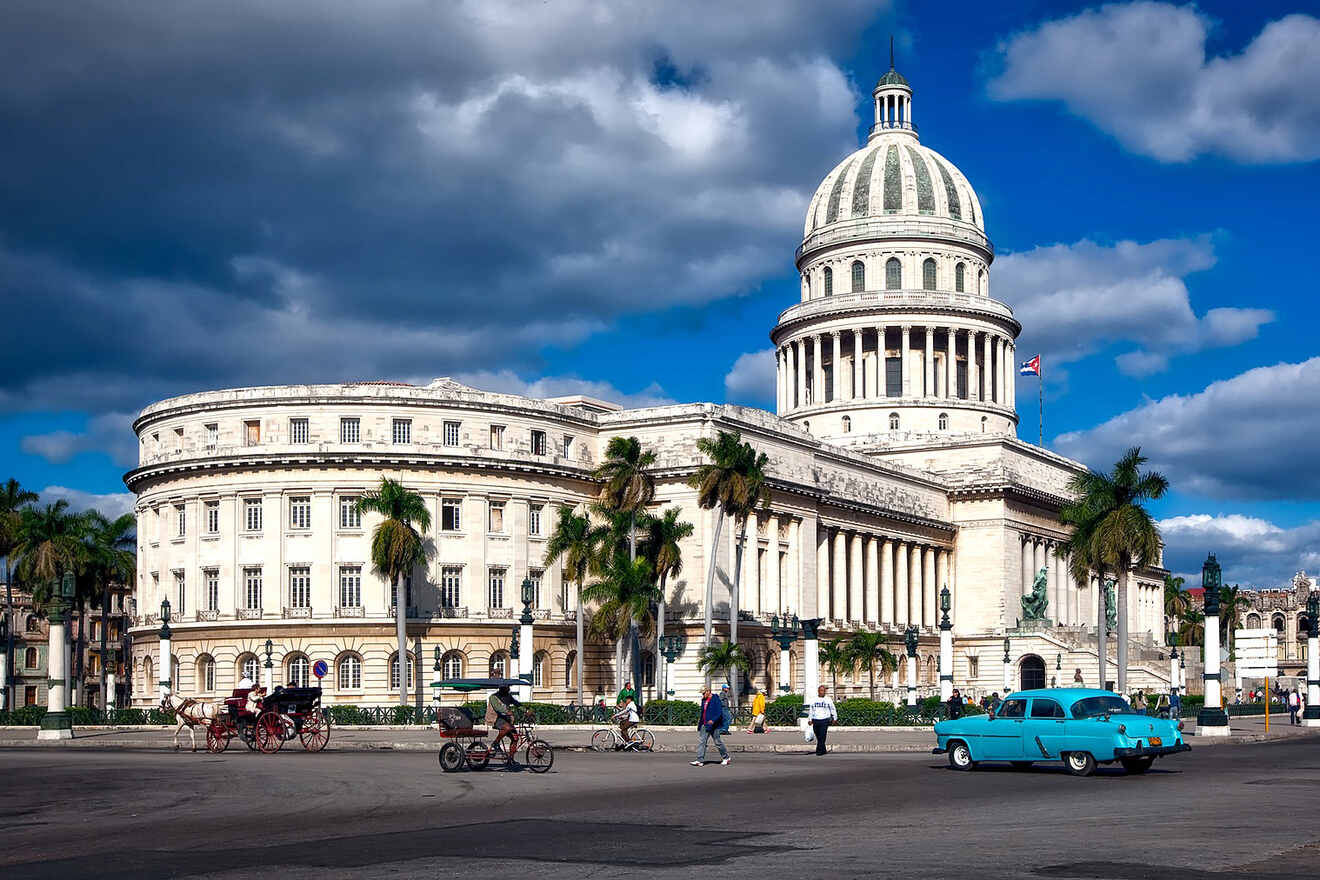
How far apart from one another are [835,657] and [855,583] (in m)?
14.9

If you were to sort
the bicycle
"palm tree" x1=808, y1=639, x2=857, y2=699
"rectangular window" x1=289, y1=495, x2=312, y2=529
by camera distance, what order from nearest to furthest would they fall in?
the bicycle, "rectangular window" x1=289, y1=495, x2=312, y2=529, "palm tree" x1=808, y1=639, x2=857, y2=699

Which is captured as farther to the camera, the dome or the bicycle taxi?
the dome

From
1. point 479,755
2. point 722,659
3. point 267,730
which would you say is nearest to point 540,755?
Answer: point 479,755

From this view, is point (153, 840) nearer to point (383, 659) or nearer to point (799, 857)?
point (799, 857)

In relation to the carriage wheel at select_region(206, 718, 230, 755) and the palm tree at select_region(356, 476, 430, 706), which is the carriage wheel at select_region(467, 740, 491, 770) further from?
the palm tree at select_region(356, 476, 430, 706)

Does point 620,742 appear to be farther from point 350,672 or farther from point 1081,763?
point 350,672

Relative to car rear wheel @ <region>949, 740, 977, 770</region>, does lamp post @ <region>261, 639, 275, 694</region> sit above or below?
below

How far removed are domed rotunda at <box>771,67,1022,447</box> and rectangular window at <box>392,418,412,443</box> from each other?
46.1 m

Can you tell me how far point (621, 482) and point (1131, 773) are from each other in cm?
4382

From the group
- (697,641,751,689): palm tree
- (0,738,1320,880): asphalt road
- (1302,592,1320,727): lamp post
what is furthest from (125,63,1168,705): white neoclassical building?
(0,738,1320,880): asphalt road

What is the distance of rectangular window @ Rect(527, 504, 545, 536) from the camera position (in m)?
83.6

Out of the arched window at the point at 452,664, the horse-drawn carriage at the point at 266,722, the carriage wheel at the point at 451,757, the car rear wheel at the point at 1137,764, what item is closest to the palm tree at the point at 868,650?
the arched window at the point at 452,664

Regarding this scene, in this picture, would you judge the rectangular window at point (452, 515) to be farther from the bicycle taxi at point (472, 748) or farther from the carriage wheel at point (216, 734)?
the bicycle taxi at point (472, 748)

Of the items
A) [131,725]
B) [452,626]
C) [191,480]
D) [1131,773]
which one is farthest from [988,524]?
[1131,773]
